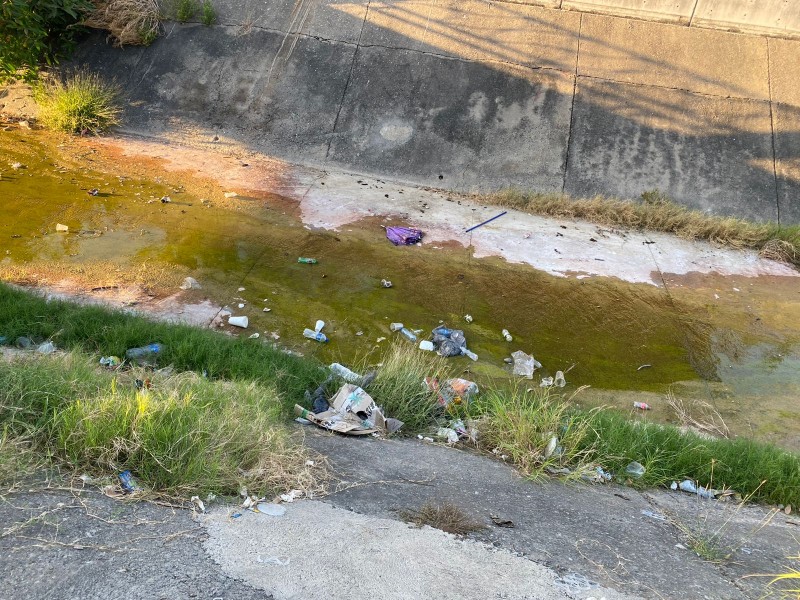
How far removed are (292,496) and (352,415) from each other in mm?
1124

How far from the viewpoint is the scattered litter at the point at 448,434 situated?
14.5ft

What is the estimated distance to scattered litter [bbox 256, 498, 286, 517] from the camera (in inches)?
123

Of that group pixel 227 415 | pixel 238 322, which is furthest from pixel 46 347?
pixel 227 415

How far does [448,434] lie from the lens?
4457 mm

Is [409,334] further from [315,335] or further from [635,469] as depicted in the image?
[635,469]

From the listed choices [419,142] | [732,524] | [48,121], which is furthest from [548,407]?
[48,121]

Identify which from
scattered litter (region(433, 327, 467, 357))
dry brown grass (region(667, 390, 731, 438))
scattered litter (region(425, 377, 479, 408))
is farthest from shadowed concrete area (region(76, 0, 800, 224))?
scattered litter (region(425, 377, 479, 408))

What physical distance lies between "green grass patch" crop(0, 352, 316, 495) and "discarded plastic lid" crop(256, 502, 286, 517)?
8 centimetres

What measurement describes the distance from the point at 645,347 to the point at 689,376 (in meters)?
0.43

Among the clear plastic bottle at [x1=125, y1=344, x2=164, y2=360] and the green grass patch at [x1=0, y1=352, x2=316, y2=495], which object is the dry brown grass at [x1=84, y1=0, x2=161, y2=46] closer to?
the clear plastic bottle at [x1=125, y1=344, x2=164, y2=360]

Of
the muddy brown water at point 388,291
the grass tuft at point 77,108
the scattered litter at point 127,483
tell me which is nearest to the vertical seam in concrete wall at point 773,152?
the muddy brown water at point 388,291

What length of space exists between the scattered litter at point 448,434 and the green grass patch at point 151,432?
111 centimetres

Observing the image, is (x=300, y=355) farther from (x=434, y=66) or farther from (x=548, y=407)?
(x=434, y=66)

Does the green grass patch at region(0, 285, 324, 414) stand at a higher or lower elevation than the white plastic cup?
higher
